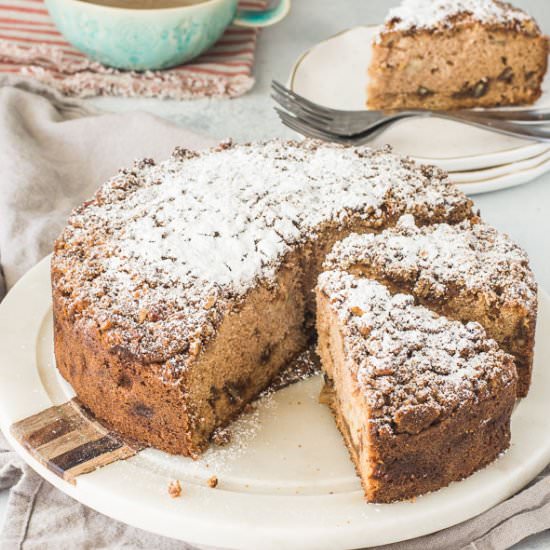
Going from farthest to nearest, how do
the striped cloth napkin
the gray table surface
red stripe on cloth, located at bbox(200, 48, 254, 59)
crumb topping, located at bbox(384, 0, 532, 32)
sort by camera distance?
1. red stripe on cloth, located at bbox(200, 48, 254, 59)
2. the striped cloth napkin
3. crumb topping, located at bbox(384, 0, 532, 32)
4. the gray table surface

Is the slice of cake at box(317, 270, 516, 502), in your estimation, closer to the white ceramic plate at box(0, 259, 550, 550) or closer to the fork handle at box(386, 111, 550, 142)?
the white ceramic plate at box(0, 259, 550, 550)

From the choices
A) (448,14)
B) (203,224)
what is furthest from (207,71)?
(203,224)

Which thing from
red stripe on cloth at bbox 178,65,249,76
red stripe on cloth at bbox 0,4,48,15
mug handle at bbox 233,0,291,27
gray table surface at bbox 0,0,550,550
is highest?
mug handle at bbox 233,0,291,27

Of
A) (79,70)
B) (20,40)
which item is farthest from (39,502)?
(20,40)

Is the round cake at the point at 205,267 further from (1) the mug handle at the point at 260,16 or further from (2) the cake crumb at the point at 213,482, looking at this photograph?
(1) the mug handle at the point at 260,16

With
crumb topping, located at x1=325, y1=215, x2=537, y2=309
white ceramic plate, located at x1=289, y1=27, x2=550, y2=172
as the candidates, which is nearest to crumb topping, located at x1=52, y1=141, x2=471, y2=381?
crumb topping, located at x1=325, y1=215, x2=537, y2=309

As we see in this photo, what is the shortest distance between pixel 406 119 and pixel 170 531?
7.56 ft

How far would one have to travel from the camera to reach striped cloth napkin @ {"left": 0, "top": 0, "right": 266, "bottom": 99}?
430cm

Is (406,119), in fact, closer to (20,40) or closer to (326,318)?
(326,318)

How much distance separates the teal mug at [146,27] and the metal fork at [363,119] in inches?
27.3

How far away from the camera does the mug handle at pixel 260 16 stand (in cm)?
441

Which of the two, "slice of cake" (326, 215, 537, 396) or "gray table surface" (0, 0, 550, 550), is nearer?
"slice of cake" (326, 215, 537, 396)

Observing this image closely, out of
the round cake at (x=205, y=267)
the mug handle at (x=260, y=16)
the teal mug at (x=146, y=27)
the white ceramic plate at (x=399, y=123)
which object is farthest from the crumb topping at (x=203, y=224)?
the mug handle at (x=260, y=16)

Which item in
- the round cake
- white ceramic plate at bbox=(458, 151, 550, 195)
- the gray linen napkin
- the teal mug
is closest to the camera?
the gray linen napkin
